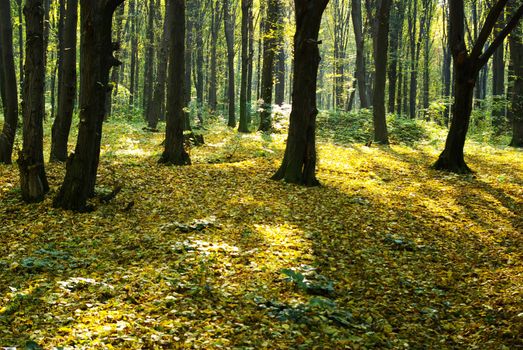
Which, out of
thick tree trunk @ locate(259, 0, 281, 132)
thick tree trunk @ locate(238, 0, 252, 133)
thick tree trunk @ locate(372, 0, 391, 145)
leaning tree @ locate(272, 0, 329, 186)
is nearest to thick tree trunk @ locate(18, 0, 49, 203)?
leaning tree @ locate(272, 0, 329, 186)

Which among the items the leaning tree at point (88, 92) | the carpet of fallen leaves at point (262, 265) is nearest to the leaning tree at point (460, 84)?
the carpet of fallen leaves at point (262, 265)

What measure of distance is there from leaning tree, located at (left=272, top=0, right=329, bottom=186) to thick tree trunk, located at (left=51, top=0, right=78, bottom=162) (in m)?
5.21

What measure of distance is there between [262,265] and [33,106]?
5.20 metres

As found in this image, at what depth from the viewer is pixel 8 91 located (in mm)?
11281

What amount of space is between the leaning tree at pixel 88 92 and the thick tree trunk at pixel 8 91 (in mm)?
4198

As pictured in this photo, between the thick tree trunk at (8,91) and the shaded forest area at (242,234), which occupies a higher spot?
the thick tree trunk at (8,91)

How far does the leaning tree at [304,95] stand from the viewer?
10641mm

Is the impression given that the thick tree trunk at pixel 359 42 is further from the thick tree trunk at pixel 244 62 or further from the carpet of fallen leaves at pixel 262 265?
the carpet of fallen leaves at pixel 262 265

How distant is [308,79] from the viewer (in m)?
10.8

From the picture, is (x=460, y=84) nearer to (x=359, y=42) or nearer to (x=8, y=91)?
(x=8, y=91)

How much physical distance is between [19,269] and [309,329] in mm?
3770

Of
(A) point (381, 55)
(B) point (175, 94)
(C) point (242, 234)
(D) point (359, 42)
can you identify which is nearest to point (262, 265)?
(C) point (242, 234)

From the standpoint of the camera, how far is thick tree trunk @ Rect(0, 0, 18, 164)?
1114cm

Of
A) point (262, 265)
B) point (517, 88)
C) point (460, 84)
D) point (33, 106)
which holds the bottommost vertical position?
point (262, 265)
